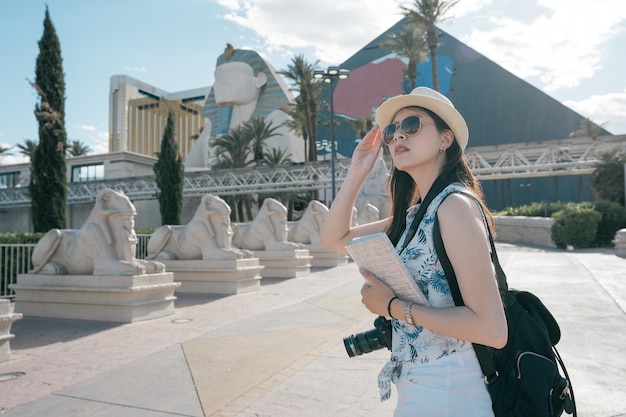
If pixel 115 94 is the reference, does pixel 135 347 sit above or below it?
below

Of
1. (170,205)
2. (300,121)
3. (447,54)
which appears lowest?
(170,205)

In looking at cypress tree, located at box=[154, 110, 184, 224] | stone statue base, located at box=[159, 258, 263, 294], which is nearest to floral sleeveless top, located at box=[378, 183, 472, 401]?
stone statue base, located at box=[159, 258, 263, 294]

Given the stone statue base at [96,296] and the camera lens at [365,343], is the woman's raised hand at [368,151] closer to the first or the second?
the camera lens at [365,343]

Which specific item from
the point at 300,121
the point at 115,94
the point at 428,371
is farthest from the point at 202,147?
the point at 428,371

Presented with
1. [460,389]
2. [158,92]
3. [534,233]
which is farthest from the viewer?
[158,92]

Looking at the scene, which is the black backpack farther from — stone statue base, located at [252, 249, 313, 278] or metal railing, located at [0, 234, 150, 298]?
stone statue base, located at [252, 249, 313, 278]

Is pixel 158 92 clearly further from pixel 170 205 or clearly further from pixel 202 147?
pixel 170 205

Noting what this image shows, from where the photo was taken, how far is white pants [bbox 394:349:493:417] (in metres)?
1.36

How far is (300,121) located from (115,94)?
7488 centimetres

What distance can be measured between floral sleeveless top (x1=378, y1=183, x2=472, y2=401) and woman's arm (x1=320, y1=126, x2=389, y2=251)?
492mm

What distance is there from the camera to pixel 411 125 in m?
1.61

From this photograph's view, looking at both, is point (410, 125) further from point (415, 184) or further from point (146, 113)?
point (146, 113)

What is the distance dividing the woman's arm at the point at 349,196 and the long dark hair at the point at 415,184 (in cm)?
10

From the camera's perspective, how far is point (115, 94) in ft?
330
